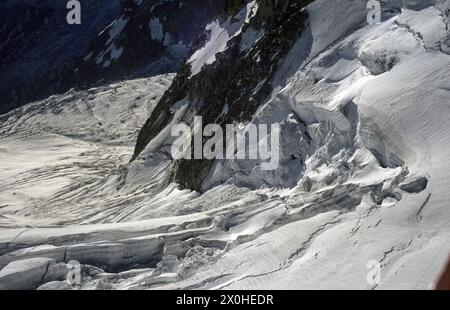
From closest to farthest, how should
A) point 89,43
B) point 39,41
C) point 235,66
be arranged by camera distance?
point 235,66 → point 89,43 → point 39,41

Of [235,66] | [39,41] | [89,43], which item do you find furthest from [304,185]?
[39,41]

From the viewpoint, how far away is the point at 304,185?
8.02m

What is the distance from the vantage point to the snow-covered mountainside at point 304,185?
19.9ft

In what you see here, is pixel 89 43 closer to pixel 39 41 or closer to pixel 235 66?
pixel 39 41

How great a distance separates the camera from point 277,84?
34.6 ft

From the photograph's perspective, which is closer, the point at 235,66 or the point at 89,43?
the point at 235,66

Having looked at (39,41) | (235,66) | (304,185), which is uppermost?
(39,41)

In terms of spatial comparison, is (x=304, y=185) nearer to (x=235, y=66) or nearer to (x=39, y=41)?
(x=235, y=66)

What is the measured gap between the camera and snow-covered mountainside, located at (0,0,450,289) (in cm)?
606

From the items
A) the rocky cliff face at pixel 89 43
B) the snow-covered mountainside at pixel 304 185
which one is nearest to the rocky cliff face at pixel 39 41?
the rocky cliff face at pixel 89 43

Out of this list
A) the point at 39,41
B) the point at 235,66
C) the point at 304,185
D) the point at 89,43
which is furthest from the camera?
the point at 39,41

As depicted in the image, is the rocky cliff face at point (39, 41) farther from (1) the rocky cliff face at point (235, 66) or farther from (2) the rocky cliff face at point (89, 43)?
(1) the rocky cliff face at point (235, 66)

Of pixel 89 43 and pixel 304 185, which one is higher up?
pixel 89 43

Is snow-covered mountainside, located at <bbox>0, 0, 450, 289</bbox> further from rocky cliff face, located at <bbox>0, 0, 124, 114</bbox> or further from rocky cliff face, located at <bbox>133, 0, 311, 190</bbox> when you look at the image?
rocky cliff face, located at <bbox>0, 0, 124, 114</bbox>
